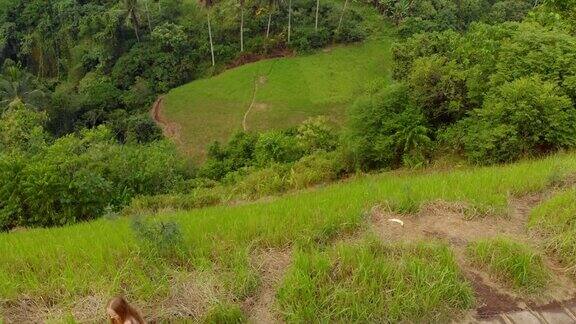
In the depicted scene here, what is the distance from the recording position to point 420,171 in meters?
13.3

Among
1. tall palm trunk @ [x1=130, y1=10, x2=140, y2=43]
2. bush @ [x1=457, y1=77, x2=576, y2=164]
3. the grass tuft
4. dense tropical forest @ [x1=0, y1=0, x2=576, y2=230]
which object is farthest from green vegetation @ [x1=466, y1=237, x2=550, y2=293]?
tall palm trunk @ [x1=130, y1=10, x2=140, y2=43]

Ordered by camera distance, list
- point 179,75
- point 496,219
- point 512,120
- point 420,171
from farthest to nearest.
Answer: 1. point 179,75
2. point 420,171
3. point 512,120
4. point 496,219

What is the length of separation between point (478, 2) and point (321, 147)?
2949 centimetres

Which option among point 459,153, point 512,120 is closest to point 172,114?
point 459,153

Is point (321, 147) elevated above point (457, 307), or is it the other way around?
point (457, 307)

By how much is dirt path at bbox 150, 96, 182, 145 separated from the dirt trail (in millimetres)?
27358

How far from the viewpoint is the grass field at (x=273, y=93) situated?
3353 cm

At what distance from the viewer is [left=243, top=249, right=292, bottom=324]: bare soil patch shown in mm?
4430

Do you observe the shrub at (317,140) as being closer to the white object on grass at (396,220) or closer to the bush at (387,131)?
the bush at (387,131)

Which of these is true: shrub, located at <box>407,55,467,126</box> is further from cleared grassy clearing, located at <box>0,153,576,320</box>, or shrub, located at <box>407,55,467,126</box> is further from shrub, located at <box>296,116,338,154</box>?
cleared grassy clearing, located at <box>0,153,576,320</box>

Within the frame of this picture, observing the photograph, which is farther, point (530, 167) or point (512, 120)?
point (512, 120)

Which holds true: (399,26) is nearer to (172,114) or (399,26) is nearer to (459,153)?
(172,114)

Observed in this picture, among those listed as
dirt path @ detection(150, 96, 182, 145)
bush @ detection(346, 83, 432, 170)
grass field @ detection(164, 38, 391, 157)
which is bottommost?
dirt path @ detection(150, 96, 182, 145)

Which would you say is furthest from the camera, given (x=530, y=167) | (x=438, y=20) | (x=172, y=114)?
(x=438, y=20)
